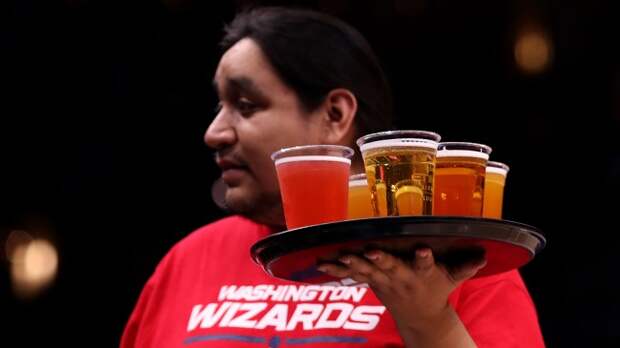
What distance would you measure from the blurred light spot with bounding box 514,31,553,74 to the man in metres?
3.28

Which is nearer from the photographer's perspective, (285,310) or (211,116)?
(285,310)

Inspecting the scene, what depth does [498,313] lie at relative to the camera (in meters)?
1.49

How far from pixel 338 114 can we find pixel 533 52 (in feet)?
11.5

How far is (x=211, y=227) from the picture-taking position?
6.66ft

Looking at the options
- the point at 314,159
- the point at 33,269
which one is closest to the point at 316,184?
Answer: the point at 314,159

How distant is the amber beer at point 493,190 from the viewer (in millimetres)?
1309

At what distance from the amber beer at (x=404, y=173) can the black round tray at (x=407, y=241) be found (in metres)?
0.06

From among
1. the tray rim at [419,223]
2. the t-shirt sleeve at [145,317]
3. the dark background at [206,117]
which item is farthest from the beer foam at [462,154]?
the dark background at [206,117]

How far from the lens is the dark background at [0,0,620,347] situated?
488cm

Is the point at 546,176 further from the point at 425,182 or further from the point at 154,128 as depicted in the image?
the point at 425,182

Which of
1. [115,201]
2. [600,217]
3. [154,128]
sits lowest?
[600,217]

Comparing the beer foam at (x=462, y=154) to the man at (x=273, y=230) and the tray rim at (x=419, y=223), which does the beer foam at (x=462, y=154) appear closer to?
the tray rim at (x=419, y=223)

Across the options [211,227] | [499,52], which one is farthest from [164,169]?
[211,227]

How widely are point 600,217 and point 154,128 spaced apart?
10.5ft
